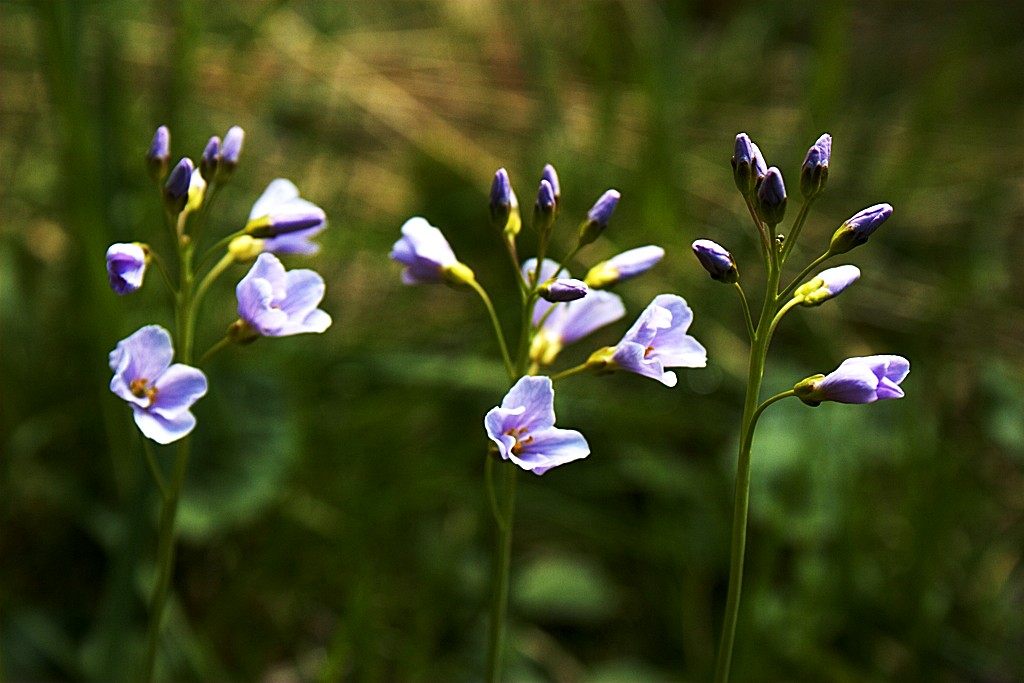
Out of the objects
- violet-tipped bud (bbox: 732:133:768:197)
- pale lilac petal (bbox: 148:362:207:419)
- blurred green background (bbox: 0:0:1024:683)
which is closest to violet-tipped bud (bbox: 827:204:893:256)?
violet-tipped bud (bbox: 732:133:768:197)

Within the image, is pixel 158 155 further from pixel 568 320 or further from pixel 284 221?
pixel 568 320

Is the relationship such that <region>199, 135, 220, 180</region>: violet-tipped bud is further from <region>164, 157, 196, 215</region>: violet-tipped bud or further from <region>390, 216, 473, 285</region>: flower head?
<region>390, 216, 473, 285</region>: flower head

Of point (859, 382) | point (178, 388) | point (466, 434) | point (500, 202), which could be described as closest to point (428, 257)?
point (500, 202)

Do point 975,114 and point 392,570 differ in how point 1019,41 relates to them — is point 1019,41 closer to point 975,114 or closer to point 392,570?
point 975,114

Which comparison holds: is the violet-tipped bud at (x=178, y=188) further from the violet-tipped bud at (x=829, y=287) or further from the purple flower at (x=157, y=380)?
the violet-tipped bud at (x=829, y=287)

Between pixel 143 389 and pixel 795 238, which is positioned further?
pixel 143 389

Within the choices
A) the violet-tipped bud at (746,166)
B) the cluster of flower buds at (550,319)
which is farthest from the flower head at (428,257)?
the violet-tipped bud at (746,166)
